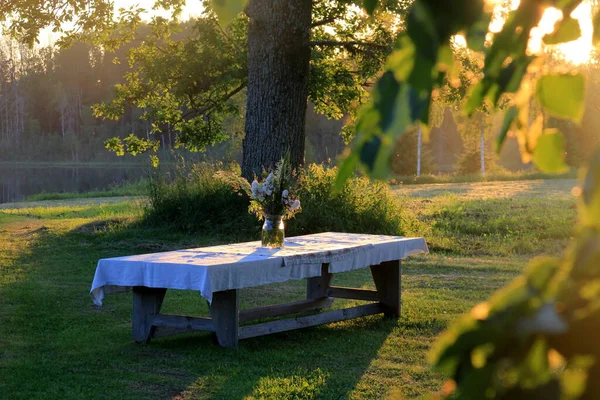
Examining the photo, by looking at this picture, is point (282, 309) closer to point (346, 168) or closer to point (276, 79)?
point (276, 79)

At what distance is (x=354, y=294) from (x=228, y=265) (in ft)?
8.06

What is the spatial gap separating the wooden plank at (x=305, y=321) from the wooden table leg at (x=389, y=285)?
0.28 feet

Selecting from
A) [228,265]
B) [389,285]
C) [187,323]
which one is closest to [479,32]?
[228,265]

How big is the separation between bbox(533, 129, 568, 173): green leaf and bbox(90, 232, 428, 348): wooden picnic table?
485 cm

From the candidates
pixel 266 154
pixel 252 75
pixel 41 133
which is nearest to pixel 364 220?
pixel 266 154

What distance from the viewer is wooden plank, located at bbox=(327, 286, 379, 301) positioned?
7801mm

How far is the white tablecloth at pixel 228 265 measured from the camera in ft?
18.8

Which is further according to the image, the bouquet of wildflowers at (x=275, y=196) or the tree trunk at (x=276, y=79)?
the tree trunk at (x=276, y=79)

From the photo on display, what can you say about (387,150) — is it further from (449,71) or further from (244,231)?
(244,231)

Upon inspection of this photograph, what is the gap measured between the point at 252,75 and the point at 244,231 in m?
2.42

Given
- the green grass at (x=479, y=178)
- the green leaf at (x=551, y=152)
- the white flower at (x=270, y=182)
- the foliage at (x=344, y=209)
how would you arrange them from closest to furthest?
the green leaf at (x=551, y=152), the white flower at (x=270, y=182), the foliage at (x=344, y=209), the green grass at (x=479, y=178)

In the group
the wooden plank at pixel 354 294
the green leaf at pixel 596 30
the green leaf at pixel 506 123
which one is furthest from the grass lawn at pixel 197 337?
the green leaf at pixel 506 123

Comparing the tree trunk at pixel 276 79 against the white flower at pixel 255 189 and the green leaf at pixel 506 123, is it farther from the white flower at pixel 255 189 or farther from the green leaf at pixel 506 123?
the green leaf at pixel 506 123

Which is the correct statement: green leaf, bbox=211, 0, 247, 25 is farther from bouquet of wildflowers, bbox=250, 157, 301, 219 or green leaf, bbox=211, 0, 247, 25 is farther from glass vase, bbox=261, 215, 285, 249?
bouquet of wildflowers, bbox=250, 157, 301, 219
